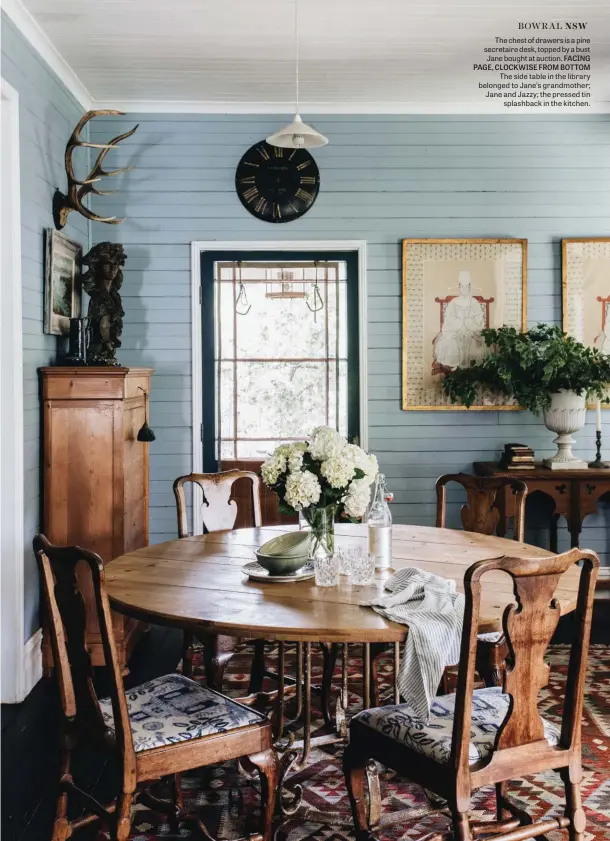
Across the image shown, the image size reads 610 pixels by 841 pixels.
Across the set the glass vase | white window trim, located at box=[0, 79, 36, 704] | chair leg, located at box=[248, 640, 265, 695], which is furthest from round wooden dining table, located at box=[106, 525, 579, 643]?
white window trim, located at box=[0, 79, 36, 704]

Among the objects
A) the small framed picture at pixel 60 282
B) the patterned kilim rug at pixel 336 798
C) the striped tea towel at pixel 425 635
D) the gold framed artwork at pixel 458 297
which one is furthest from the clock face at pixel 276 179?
the striped tea towel at pixel 425 635

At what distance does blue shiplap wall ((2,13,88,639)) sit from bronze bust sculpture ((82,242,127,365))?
22 cm

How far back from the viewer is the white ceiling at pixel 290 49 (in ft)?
11.7

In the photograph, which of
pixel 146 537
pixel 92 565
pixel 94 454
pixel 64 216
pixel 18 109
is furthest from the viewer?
pixel 146 537

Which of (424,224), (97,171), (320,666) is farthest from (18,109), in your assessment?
(320,666)

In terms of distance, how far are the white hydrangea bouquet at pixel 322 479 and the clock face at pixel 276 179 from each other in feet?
8.61

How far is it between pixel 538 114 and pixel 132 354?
2.82 metres

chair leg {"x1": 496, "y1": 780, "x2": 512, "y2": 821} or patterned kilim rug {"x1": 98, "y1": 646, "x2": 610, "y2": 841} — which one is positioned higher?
chair leg {"x1": 496, "y1": 780, "x2": 512, "y2": 821}

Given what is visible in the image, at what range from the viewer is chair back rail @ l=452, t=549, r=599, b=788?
1808mm

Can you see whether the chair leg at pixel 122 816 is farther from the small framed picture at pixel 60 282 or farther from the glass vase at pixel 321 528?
the small framed picture at pixel 60 282

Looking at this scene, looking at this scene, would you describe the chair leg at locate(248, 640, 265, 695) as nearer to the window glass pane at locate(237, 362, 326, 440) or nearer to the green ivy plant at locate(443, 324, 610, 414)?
the window glass pane at locate(237, 362, 326, 440)

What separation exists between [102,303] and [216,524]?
134 centimetres

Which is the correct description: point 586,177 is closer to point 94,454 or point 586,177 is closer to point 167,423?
point 167,423

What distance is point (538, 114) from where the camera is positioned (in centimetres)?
481
